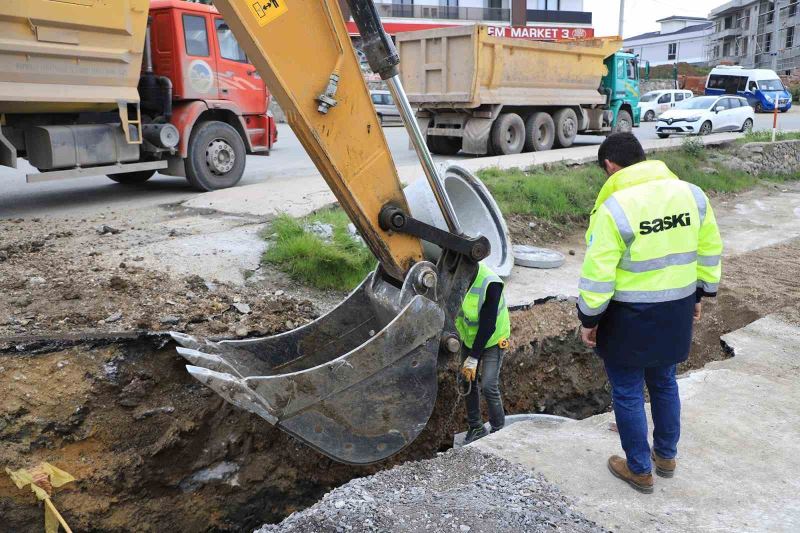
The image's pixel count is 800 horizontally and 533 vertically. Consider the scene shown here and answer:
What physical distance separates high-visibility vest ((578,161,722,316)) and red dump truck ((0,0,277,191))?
22.9ft

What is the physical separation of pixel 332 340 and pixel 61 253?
3.51 metres

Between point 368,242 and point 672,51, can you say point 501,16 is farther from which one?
point 368,242

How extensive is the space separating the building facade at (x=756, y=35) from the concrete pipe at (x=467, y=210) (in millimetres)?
47283

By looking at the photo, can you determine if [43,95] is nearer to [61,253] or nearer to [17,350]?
[61,253]

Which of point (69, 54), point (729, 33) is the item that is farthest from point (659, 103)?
point (729, 33)

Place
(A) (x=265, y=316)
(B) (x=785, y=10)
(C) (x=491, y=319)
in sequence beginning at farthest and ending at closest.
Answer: (B) (x=785, y=10) < (A) (x=265, y=316) < (C) (x=491, y=319)

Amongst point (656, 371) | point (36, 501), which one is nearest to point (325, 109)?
point (656, 371)

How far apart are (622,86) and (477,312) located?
52.2ft

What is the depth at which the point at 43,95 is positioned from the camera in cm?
769

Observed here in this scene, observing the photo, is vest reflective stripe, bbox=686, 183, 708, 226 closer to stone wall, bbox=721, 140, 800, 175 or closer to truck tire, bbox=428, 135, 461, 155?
stone wall, bbox=721, 140, 800, 175

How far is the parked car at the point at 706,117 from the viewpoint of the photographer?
21.0m

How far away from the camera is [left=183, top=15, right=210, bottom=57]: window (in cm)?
926

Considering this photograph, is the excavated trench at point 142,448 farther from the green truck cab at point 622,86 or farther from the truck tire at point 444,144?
the green truck cab at point 622,86

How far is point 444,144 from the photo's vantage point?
15.7 m
